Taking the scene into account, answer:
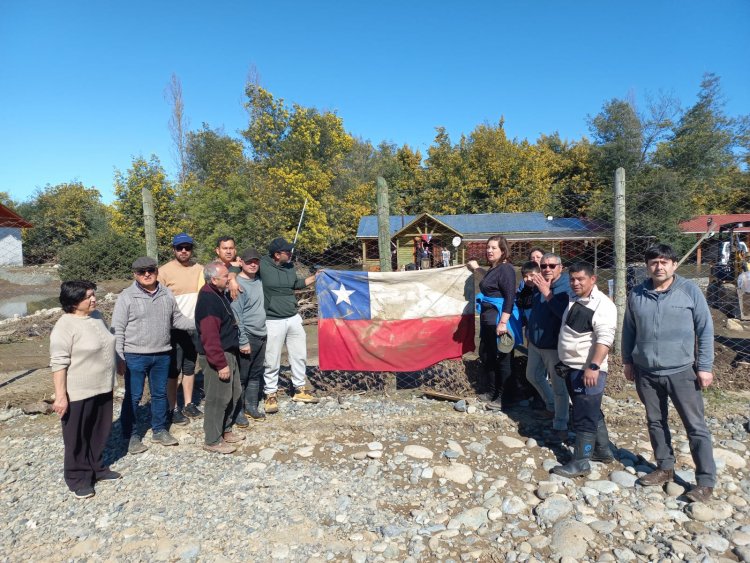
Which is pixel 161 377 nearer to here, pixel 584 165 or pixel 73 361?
pixel 73 361

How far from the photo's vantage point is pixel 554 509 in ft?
10.6

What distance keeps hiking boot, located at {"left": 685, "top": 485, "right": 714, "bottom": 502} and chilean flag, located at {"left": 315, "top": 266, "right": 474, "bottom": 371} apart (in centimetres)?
270

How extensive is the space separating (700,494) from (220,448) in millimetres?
3781

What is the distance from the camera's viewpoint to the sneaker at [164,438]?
14.2 feet

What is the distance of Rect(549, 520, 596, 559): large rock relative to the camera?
2.81 meters

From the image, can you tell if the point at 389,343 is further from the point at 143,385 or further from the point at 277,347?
the point at 143,385

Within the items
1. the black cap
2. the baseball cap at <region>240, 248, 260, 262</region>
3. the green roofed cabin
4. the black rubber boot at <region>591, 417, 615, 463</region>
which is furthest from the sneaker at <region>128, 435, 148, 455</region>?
the green roofed cabin

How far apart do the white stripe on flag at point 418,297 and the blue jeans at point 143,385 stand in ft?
7.77

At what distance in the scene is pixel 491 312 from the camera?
479 centimetres

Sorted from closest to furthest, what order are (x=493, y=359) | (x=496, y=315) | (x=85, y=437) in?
1. (x=85, y=437)
2. (x=496, y=315)
3. (x=493, y=359)

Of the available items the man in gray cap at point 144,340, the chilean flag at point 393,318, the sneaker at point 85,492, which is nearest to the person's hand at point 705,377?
the chilean flag at point 393,318

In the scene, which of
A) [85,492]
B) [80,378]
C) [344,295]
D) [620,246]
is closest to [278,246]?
[344,295]

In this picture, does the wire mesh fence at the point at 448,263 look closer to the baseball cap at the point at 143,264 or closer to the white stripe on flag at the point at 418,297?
the white stripe on flag at the point at 418,297

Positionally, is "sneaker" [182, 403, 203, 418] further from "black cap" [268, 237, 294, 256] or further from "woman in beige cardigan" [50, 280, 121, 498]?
"black cap" [268, 237, 294, 256]
